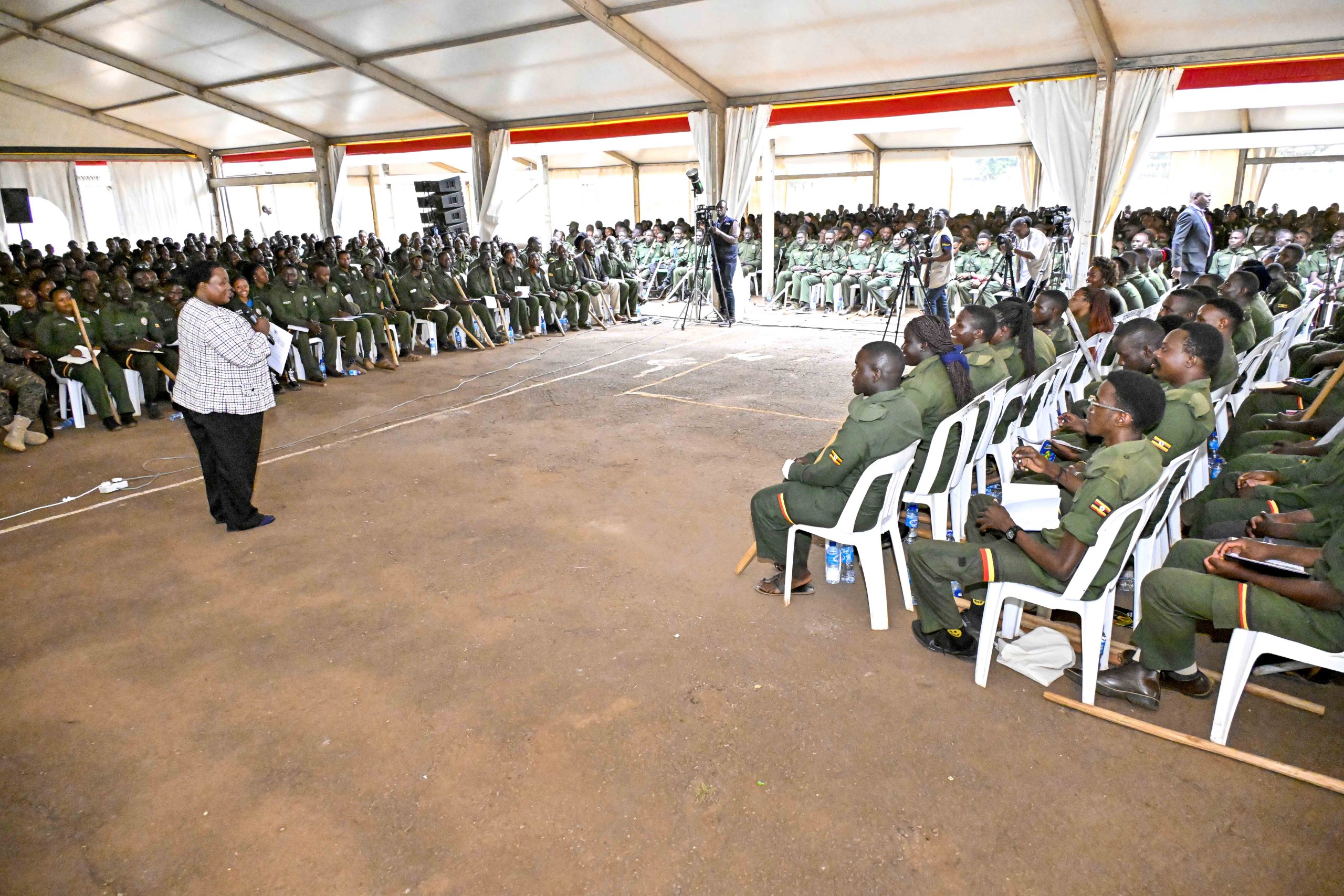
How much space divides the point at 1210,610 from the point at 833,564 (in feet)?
4.44

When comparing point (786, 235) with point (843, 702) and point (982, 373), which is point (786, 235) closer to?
point (982, 373)

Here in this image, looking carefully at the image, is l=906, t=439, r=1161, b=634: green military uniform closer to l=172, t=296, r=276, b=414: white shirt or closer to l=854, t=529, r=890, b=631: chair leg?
l=854, t=529, r=890, b=631: chair leg

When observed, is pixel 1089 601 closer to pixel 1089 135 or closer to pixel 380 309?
pixel 380 309

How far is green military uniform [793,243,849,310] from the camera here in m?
12.2

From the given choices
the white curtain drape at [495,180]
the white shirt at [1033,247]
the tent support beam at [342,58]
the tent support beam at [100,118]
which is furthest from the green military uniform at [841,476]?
the tent support beam at [100,118]

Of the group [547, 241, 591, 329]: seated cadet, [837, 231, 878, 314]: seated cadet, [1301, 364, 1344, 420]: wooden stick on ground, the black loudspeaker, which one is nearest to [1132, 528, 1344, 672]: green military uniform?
[1301, 364, 1344, 420]: wooden stick on ground

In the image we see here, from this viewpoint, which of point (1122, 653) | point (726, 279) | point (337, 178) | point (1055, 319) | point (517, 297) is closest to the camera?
point (1122, 653)

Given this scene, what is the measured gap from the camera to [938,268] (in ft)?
28.3

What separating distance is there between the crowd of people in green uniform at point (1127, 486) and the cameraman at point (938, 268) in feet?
13.7

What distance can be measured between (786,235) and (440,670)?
12.1 metres

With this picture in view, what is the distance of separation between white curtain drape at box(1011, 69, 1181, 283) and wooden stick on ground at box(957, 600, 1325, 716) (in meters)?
7.32

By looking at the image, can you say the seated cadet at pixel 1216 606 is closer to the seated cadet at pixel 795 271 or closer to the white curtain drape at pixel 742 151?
the white curtain drape at pixel 742 151

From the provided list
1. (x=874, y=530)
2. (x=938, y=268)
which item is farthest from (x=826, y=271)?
(x=874, y=530)

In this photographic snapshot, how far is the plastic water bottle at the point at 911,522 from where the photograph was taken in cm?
364
